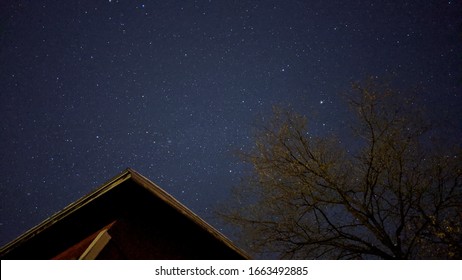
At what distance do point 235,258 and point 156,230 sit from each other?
148cm

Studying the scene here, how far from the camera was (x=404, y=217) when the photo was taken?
9578 mm

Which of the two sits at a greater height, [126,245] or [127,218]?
[127,218]
